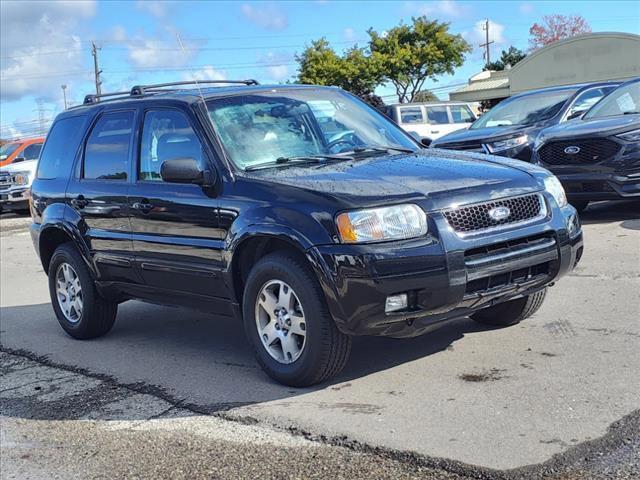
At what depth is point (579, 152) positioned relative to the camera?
9516mm

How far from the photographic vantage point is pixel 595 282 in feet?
22.4

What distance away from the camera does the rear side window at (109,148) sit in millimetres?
5980

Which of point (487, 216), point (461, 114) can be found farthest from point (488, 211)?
point (461, 114)

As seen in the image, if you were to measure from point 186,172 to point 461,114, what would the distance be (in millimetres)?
19310

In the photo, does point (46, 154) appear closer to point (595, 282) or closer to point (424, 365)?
point (424, 365)

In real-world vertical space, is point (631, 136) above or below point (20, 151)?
below

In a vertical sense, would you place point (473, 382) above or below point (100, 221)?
below

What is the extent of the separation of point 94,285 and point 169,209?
58.5 inches

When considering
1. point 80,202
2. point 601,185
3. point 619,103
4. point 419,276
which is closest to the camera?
point 419,276

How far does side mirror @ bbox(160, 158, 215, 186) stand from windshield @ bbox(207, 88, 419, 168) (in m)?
0.21

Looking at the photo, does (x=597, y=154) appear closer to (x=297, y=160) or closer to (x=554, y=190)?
(x=554, y=190)

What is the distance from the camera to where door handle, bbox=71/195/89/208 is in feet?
20.6

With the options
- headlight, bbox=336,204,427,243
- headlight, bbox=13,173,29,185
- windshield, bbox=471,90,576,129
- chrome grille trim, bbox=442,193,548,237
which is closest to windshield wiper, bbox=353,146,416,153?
chrome grille trim, bbox=442,193,548,237

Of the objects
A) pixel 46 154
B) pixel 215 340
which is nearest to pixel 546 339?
pixel 215 340
